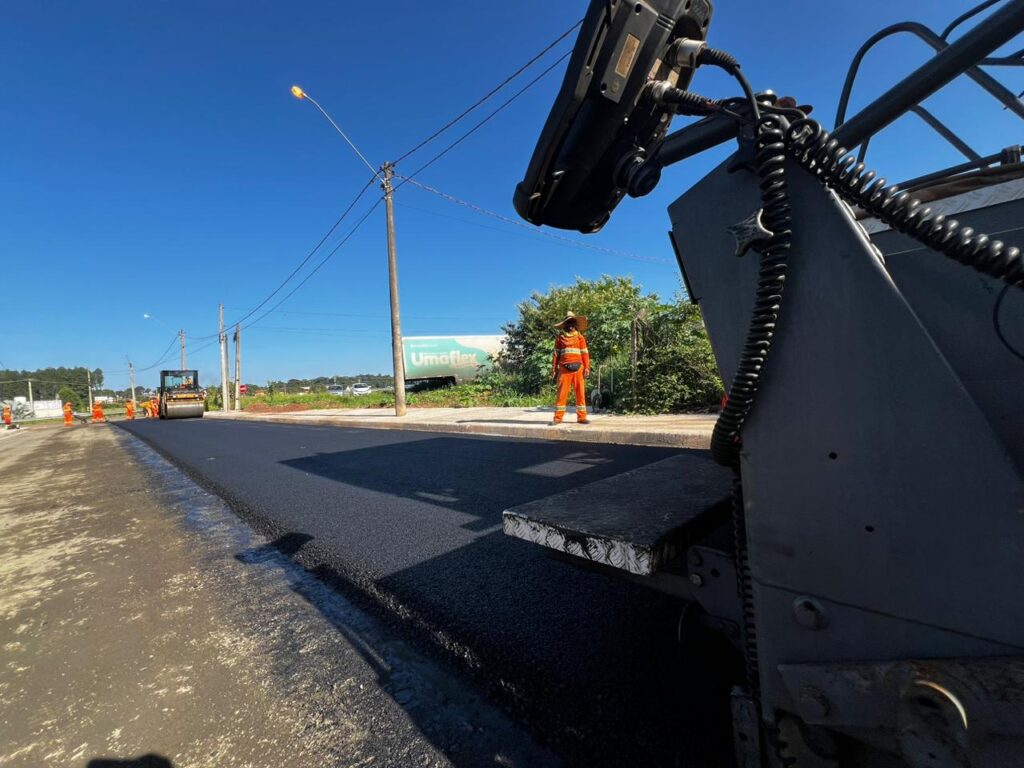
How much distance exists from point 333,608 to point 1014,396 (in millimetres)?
2405

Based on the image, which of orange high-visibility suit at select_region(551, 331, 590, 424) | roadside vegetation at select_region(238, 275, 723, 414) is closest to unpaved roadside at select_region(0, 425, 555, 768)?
roadside vegetation at select_region(238, 275, 723, 414)

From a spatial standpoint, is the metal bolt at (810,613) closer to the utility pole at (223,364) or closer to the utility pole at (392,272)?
the utility pole at (392,272)

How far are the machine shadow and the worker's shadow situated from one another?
27.7 inches

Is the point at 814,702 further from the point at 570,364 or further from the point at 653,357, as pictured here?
the point at 653,357

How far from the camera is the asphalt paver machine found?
68 centimetres

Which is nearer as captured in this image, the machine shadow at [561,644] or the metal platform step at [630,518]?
the metal platform step at [630,518]

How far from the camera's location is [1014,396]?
0.93m

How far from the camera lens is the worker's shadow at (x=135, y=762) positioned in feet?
4.27

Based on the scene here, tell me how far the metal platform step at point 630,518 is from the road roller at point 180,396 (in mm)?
29358

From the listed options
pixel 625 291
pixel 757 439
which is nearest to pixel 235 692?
pixel 757 439

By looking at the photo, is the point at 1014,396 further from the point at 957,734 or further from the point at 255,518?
the point at 255,518

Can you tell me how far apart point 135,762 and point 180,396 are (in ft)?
94.7

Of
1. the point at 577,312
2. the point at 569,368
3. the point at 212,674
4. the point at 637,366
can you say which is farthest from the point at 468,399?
the point at 212,674

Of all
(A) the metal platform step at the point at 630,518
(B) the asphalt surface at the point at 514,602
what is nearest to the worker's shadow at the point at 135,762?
(B) the asphalt surface at the point at 514,602
